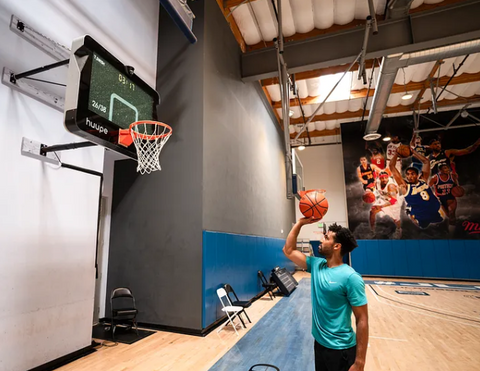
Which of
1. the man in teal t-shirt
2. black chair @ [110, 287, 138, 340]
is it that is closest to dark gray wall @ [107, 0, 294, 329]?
black chair @ [110, 287, 138, 340]

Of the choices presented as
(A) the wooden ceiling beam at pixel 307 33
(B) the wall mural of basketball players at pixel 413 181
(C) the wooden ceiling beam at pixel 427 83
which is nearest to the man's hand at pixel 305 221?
(A) the wooden ceiling beam at pixel 307 33

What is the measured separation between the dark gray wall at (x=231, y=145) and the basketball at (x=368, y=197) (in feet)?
15.2

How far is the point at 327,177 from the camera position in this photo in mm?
13680

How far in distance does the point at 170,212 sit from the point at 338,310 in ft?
→ 12.0

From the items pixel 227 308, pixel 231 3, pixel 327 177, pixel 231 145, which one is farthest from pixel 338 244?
pixel 327 177

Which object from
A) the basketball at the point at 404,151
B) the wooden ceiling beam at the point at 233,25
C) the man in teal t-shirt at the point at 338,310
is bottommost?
the man in teal t-shirt at the point at 338,310

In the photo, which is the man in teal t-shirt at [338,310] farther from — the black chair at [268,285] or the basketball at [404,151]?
the basketball at [404,151]

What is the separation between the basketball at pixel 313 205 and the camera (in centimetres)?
248

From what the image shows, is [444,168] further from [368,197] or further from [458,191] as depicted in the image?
[368,197]

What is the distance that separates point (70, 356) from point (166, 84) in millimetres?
4444

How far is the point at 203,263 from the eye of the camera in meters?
4.61

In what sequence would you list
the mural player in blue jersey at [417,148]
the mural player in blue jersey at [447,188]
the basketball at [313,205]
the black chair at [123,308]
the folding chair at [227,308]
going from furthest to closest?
the mural player in blue jersey at [417,148] < the mural player in blue jersey at [447,188] < the folding chair at [227,308] < the black chair at [123,308] < the basketball at [313,205]

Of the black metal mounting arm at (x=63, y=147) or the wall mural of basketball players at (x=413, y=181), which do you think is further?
the wall mural of basketball players at (x=413, y=181)

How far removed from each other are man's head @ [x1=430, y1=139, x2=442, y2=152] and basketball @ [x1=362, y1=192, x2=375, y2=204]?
9.35 ft
